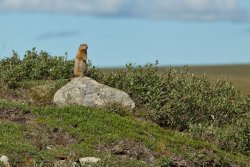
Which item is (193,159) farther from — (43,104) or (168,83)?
(168,83)

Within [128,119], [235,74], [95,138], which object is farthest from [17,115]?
[235,74]

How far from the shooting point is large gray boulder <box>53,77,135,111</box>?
21922mm

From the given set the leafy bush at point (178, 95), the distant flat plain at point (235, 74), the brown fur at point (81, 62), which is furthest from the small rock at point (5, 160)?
the distant flat plain at point (235, 74)

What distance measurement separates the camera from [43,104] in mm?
21703

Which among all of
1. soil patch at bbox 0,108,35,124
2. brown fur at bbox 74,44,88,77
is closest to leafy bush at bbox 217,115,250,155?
brown fur at bbox 74,44,88,77

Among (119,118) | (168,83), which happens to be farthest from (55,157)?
(168,83)

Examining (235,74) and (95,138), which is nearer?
(95,138)

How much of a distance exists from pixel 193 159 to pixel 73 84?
258 inches

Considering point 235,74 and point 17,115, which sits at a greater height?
point 17,115

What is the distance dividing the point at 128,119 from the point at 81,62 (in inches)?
169

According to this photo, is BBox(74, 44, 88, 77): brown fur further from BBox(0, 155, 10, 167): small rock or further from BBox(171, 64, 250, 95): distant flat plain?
BBox(171, 64, 250, 95): distant flat plain

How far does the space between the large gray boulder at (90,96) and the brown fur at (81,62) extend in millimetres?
753

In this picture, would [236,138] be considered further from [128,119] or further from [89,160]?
[89,160]

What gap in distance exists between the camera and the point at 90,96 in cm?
2212
